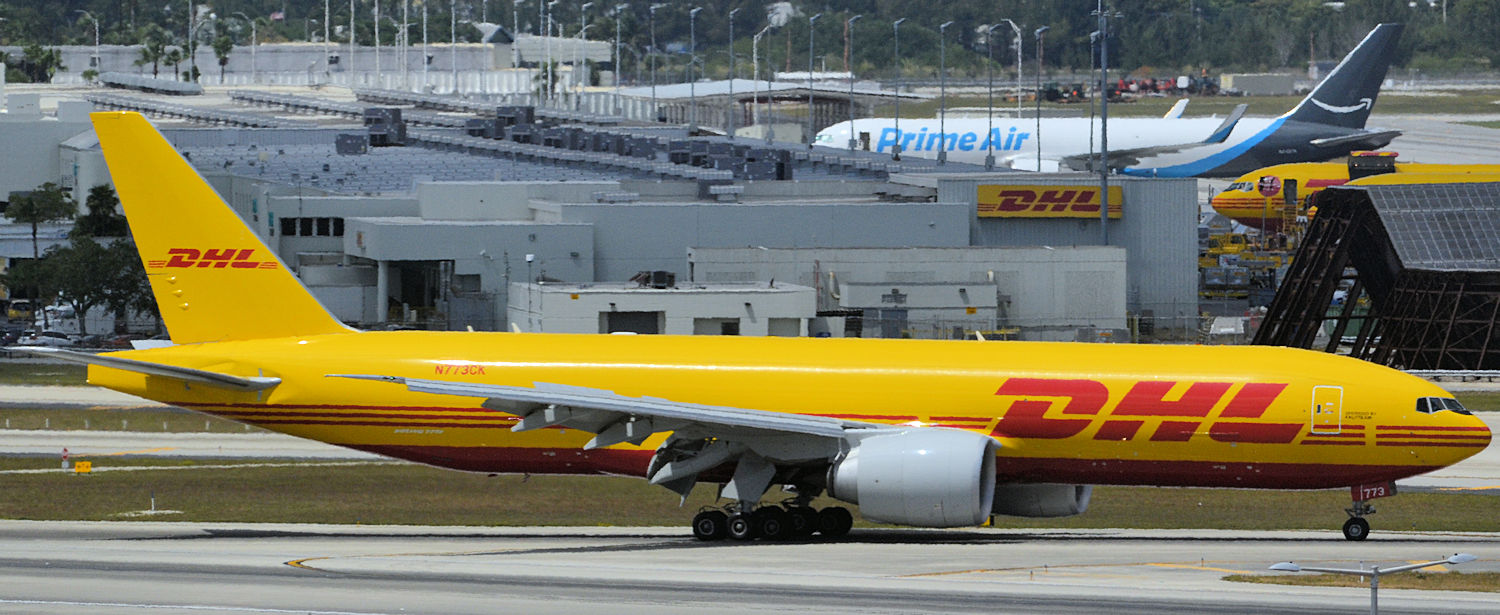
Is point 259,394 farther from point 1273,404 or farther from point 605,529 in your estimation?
point 1273,404

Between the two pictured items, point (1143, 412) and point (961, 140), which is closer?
point (1143, 412)

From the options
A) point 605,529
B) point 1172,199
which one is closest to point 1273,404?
point 605,529

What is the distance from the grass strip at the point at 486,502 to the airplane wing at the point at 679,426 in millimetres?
5140

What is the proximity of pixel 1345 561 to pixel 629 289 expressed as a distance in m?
39.9

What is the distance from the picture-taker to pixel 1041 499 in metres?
38.2

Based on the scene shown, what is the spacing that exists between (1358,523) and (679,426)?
13.2 metres

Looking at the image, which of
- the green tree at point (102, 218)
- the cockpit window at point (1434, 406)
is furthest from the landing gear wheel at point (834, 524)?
the green tree at point (102, 218)

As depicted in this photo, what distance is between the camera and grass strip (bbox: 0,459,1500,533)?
139 ft

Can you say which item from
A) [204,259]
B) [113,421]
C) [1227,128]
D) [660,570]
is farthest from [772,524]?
[1227,128]

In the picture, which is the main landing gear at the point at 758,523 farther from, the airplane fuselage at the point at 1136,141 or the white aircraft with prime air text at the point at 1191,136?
the white aircraft with prime air text at the point at 1191,136

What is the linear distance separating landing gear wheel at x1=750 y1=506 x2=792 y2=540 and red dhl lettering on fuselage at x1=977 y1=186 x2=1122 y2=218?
50.0 metres

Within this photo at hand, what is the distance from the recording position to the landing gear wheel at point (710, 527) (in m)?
37.4

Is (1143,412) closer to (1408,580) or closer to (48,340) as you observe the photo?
(1408,580)

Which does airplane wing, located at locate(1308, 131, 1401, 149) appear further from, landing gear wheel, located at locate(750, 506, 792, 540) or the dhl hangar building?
landing gear wheel, located at locate(750, 506, 792, 540)
